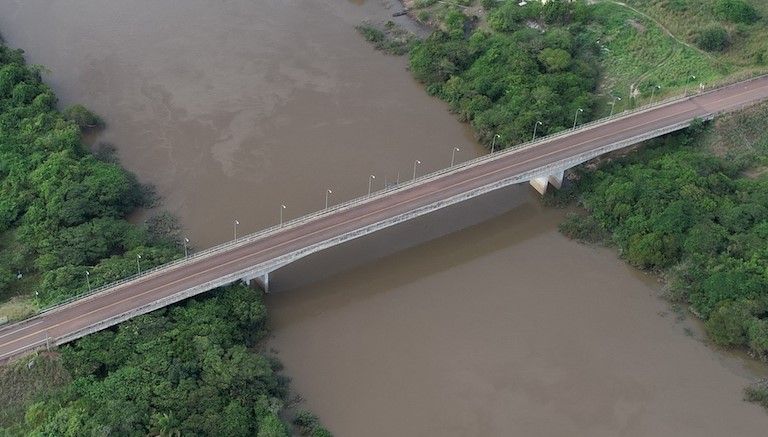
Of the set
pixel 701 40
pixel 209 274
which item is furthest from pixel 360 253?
pixel 701 40

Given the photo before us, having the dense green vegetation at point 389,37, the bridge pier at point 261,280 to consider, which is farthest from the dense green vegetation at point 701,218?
the dense green vegetation at point 389,37

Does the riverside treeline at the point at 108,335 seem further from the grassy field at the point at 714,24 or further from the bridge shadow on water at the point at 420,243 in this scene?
the grassy field at the point at 714,24

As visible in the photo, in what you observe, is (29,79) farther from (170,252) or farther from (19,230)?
(170,252)

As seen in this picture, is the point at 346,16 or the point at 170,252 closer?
the point at 170,252

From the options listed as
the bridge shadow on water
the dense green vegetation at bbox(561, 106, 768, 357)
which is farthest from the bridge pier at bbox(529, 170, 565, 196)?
the dense green vegetation at bbox(561, 106, 768, 357)

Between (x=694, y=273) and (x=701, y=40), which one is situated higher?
(x=701, y=40)

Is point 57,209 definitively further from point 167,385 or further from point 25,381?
point 167,385

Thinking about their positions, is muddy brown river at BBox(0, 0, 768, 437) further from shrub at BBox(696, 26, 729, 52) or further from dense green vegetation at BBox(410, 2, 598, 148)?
shrub at BBox(696, 26, 729, 52)
